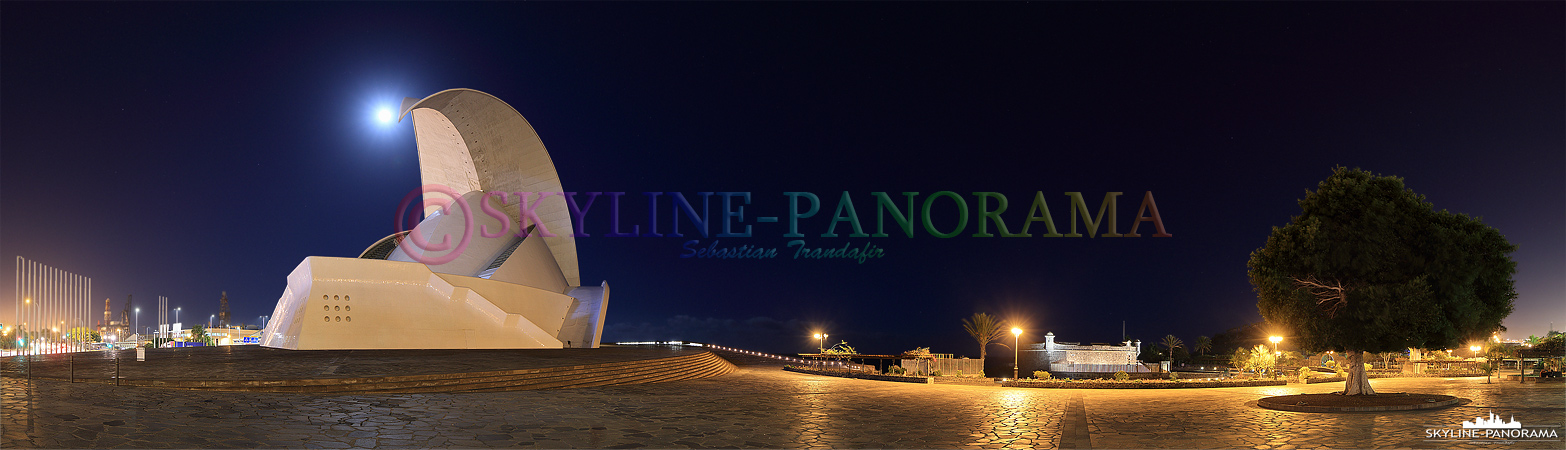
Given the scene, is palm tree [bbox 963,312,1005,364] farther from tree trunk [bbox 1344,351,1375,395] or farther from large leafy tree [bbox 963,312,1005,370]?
tree trunk [bbox 1344,351,1375,395]

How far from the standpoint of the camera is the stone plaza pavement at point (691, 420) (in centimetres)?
904

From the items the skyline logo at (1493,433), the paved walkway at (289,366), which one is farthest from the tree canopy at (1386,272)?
the paved walkway at (289,366)

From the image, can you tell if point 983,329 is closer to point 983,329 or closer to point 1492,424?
point 983,329

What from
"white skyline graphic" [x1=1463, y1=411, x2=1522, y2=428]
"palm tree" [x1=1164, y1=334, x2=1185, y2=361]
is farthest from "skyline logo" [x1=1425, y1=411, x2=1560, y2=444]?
"palm tree" [x1=1164, y1=334, x2=1185, y2=361]

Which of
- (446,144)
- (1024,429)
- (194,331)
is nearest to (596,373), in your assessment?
(1024,429)

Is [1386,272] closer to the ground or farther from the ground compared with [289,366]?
farther from the ground

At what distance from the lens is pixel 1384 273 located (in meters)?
14.2

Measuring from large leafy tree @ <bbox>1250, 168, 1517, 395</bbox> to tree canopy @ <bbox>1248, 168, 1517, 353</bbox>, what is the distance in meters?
0.02

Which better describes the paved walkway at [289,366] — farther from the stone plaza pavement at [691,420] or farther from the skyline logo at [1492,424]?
the skyline logo at [1492,424]

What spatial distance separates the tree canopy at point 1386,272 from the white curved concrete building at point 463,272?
22.3 metres

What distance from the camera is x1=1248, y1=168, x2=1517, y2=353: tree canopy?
1391 cm

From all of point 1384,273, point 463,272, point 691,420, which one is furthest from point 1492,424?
point 463,272

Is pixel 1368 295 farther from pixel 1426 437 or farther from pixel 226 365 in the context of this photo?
pixel 226 365

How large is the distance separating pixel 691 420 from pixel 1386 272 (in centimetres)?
1199
